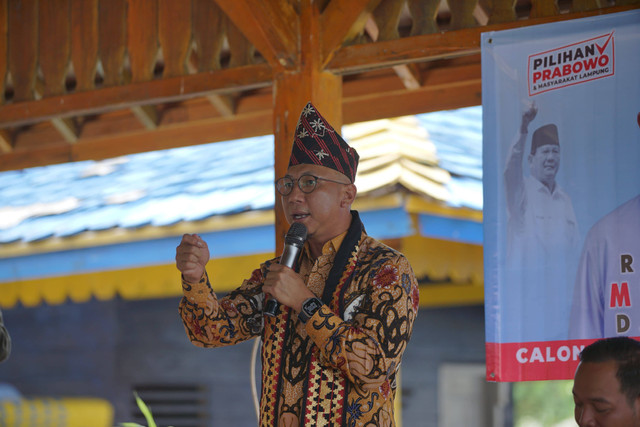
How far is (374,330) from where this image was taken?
2.42 m

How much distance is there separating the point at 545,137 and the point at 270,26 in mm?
1235

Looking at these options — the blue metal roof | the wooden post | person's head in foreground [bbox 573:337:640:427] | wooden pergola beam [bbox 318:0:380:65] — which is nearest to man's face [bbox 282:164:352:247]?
person's head in foreground [bbox 573:337:640:427]

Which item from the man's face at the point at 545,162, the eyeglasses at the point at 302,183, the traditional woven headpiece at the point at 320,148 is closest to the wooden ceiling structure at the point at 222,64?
the man's face at the point at 545,162

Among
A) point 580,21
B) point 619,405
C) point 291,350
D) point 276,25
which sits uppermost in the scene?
point 276,25

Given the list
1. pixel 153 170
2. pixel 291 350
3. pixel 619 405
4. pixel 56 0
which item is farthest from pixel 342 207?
pixel 153 170

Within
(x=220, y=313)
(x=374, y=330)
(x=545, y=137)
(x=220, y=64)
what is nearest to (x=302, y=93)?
(x=220, y=64)

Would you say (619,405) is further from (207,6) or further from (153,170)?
(153,170)

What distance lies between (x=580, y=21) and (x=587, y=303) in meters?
0.99

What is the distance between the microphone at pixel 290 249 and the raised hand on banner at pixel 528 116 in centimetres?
107

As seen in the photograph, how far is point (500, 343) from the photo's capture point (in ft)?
10.4

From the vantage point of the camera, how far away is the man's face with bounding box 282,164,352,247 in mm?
2672

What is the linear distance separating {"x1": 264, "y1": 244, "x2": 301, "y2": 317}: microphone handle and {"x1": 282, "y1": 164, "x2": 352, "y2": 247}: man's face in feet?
0.47

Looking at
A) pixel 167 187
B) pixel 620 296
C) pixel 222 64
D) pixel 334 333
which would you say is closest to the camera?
pixel 334 333

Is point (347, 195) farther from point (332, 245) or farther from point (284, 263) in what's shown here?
point (284, 263)
